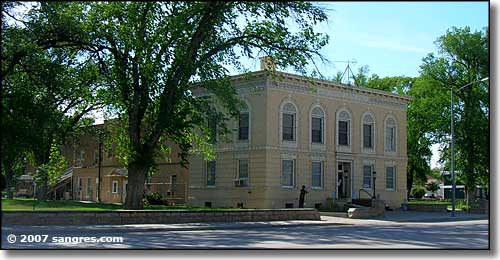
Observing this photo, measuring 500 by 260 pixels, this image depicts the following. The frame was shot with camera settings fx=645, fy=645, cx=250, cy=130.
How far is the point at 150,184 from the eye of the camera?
1624 inches

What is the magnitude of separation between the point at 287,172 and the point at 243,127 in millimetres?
3349

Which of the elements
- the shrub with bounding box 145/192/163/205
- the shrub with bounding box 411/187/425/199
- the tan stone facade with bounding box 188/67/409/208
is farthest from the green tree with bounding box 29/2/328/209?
the shrub with bounding box 411/187/425/199

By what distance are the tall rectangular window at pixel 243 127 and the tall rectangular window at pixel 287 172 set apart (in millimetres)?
2501

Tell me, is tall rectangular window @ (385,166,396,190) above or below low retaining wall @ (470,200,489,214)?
above

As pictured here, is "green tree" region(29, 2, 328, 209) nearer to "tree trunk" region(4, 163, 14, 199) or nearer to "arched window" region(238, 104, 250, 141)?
"tree trunk" region(4, 163, 14, 199)

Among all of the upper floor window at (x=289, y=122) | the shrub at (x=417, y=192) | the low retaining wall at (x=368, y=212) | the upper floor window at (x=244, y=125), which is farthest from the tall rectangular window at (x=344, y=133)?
the shrub at (x=417, y=192)

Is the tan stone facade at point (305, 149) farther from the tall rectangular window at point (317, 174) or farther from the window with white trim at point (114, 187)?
the window with white trim at point (114, 187)

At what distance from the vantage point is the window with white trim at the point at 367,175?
3790cm

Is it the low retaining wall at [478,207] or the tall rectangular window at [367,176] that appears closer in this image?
the low retaining wall at [478,207]

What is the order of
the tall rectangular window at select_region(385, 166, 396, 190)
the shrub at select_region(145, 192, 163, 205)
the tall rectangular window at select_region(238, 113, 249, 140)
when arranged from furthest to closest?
the tall rectangular window at select_region(385, 166, 396, 190) → the shrub at select_region(145, 192, 163, 205) → the tall rectangular window at select_region(238, 113, 249, 140)

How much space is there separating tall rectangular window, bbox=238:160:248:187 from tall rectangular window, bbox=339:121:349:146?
6.07 m

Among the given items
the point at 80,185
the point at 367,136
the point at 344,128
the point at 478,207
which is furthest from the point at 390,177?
the point at 80,185

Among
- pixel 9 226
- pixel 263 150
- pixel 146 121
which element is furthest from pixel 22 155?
pixel 263 150

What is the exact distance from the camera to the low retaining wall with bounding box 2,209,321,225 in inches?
532
